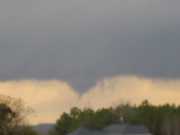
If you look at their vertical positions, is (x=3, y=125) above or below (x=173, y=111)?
below

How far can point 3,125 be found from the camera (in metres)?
69.1

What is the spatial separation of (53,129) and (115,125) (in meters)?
20.3

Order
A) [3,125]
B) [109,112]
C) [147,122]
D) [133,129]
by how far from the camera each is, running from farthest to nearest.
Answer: [109,112] < [147,122] < [133,129] < [3,125]

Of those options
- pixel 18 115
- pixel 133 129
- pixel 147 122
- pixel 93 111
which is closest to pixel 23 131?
pixel 18 115

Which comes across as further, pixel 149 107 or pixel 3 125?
pixel 149 107

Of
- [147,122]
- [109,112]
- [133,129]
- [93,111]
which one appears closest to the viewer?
[133,129]

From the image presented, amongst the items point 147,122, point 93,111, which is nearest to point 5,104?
point 147,122

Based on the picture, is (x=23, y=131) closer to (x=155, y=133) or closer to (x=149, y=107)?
(x=155, y=133)

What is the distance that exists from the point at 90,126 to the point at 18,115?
282 ft

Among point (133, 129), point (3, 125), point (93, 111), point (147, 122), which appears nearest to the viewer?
point (3, 125)

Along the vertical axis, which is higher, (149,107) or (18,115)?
(149,107)

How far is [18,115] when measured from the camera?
7300 cm

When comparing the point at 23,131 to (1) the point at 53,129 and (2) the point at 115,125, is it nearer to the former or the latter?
(2) the point at 115,125

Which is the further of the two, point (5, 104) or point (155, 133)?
point (155, 133)
